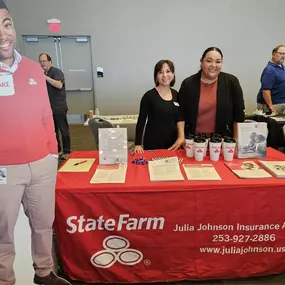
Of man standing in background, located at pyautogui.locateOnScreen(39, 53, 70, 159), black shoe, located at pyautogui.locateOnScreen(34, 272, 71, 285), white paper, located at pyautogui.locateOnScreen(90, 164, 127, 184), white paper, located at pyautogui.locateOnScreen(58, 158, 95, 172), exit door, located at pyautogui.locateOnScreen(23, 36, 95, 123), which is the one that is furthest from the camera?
exit door, located at pyautogui.locateOnScreen(23, 36, 95, 123)

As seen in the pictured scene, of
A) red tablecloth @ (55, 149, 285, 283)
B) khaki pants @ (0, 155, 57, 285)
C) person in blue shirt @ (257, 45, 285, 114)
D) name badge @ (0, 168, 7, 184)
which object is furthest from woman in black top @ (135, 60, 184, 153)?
person in blue shirt @ (257, 45, 285, 114)

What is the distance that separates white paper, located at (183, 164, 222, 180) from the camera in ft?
4.59

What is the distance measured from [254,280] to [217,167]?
652 millimetres

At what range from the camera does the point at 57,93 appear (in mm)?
3684

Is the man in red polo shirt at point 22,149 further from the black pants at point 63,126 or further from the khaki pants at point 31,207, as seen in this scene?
the black pants at point 63,126

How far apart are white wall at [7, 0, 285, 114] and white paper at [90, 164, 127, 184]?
4.44m

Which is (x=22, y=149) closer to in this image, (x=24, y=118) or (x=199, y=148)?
(x=24, y=118)

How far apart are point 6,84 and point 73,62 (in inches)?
202

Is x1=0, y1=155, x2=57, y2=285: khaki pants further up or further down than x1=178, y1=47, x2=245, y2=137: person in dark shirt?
further down

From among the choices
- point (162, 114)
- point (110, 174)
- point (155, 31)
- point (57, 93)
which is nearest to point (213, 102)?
point (162, 114)

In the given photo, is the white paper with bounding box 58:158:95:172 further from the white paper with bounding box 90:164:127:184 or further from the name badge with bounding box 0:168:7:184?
the name badge with bounding box 0:168:7:184

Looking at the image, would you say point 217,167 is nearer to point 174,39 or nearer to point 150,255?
point 150,255

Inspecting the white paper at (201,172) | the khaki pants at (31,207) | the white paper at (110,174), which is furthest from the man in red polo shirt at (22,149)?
the white paper at (201,172)

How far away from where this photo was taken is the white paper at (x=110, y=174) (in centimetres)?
139
